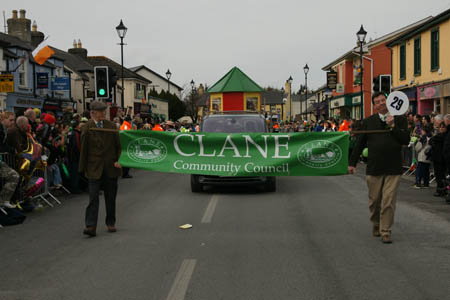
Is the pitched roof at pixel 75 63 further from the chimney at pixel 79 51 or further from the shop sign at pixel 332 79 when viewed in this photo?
the shop sign at pixel 332 79

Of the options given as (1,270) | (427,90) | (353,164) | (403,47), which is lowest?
(1,270)

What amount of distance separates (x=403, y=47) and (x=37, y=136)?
28206mm

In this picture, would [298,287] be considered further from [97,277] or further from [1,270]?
[1,270]

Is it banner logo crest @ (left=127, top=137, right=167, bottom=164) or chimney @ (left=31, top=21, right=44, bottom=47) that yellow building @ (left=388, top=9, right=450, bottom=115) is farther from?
chimney @ (left=31, top=21, right=44, bottom=47)

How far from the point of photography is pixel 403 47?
34.4 m

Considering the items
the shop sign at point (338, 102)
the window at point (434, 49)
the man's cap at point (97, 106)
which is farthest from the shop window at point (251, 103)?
the shop sign at point (338, 102)

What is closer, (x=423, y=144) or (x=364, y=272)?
(x=364, y=272)

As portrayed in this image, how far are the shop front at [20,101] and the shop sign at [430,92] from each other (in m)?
24.4

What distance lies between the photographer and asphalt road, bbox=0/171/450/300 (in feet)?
17.2

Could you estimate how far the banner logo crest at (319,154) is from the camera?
9.09 metres

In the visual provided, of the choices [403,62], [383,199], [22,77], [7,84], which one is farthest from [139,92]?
[383,199]

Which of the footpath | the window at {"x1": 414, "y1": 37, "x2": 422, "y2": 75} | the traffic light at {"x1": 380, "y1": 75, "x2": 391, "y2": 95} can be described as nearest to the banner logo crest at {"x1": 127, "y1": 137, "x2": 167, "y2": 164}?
the footpath

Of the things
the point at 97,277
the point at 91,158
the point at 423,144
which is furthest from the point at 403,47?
the point at 97,277

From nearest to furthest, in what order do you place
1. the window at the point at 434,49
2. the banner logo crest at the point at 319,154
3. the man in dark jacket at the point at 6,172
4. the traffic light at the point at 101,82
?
the banner logo crest at the point at 319,154, the man in dark jacket at the point at 6,172, the traffic light at the point at 101,82, the window at the point at 434,49
